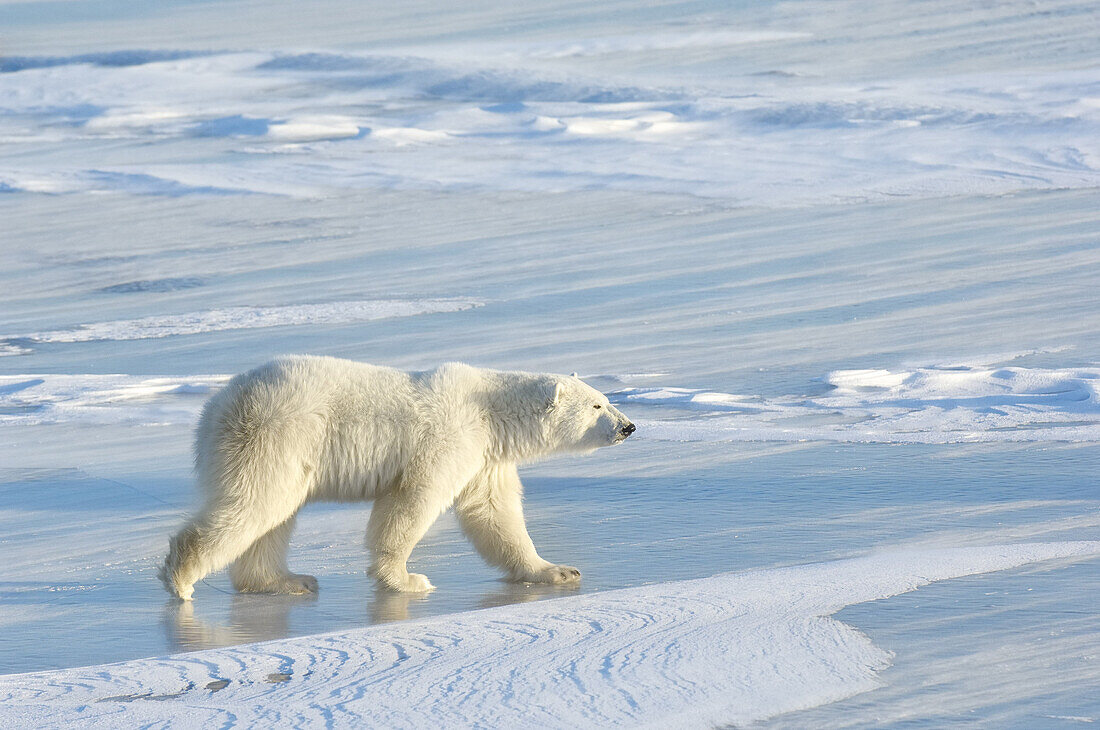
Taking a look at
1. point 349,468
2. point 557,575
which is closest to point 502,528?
point 557,575

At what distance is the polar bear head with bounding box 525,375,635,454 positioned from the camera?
4.10 m

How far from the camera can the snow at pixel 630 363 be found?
108 inches

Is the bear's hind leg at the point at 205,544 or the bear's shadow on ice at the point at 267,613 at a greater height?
the bear's hind leg at the point at 205,544

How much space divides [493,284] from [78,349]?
2.46m

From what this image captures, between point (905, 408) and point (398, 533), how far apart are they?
2.47 meters

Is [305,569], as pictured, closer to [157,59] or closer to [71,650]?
[71,650]

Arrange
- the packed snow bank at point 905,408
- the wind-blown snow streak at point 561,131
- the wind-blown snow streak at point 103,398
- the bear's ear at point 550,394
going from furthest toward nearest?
the wind-blown snow streak at point 561,131 → the wind-blown snow streak at point 103,398 → the packed snow bank at point 905,408 → the bear's ear at point 550,394

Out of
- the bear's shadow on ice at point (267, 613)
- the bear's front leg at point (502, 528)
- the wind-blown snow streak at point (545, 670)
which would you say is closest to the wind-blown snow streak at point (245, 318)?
the bear's front leg at point (502, 528)

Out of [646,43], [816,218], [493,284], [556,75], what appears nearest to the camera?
→ [493,284]

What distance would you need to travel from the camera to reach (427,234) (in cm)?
1035

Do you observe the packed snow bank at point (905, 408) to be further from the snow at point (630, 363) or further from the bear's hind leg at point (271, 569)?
the bear's hind leg at point (271, 569)

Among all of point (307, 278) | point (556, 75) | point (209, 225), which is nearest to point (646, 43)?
point (556, 75)

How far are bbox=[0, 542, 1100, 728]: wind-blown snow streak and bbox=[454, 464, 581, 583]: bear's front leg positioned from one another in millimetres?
339

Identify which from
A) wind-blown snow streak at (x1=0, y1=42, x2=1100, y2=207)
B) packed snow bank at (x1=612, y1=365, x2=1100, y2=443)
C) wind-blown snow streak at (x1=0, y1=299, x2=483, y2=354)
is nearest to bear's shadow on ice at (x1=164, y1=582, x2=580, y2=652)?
packed snow bank at (x1=612, y1=365, x2=1100, y2=443)
